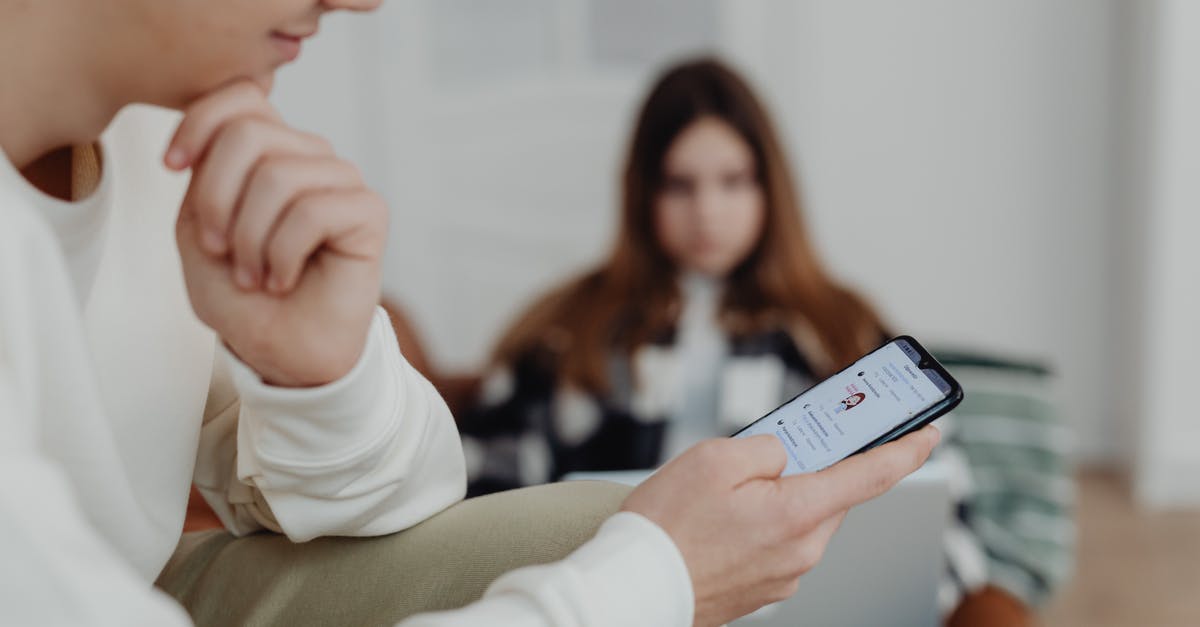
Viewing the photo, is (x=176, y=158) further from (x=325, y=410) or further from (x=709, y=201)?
(x=709, y=201)

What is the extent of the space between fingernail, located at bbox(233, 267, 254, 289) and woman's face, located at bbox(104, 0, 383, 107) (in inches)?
4.9

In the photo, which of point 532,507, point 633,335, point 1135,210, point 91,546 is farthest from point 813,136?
point 91,546

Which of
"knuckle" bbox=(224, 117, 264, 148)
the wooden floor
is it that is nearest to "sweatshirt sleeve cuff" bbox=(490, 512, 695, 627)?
"knuckle" bbox=(224, 117, 264, 148)

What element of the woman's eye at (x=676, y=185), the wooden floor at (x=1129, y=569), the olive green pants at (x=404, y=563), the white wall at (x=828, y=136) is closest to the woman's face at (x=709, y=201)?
the woman's eye at (x=676, y=185)

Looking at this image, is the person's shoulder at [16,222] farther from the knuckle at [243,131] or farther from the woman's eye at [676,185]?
the woman's eye at [676,185]

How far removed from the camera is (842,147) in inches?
126

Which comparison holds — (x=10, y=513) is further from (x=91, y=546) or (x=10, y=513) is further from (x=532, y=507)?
(x=532, y=507)

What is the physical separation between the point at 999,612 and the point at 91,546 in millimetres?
1114

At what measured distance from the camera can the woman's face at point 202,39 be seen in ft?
2.07

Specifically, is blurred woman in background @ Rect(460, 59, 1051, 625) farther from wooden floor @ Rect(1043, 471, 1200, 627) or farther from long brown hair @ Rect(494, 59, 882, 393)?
wooden floor @ Rect(1043, 471, 1200, 627)

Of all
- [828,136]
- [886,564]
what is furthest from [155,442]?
[828,136]

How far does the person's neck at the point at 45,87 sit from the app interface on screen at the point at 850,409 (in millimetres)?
459

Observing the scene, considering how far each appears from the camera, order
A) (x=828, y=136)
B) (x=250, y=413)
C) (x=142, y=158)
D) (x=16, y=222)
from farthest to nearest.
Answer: (x=828, y=136) < (x=142, y=158) < (x=250, y=413) < (x=16, y=222)

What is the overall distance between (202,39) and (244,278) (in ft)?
0.45
